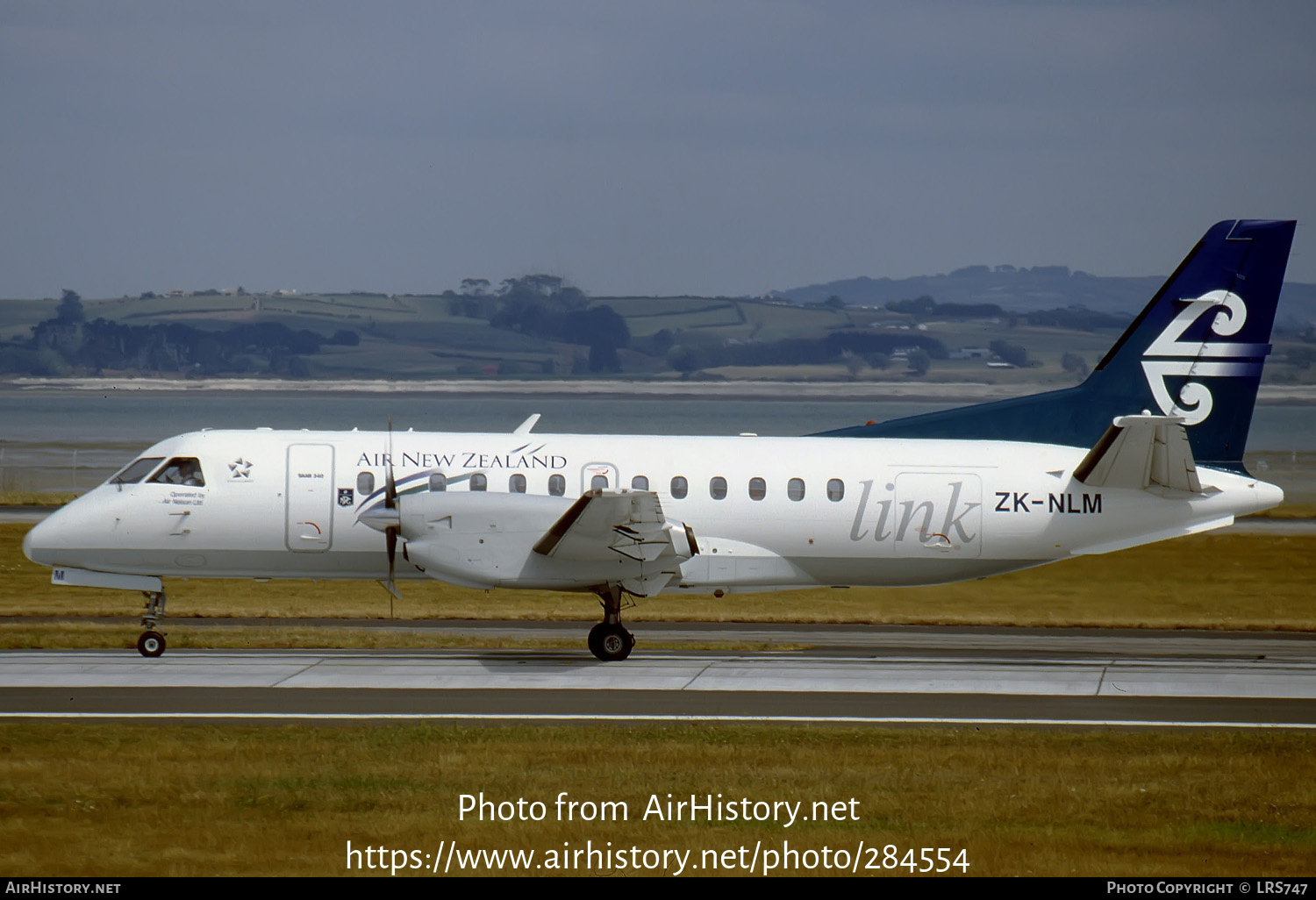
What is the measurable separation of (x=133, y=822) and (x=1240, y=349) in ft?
65.4

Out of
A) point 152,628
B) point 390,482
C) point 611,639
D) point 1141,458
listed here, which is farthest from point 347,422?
point 1141,458

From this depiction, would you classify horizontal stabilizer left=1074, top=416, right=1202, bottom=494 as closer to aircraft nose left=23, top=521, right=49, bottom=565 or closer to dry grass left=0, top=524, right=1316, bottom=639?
dry grass left=0, top=524, right=1316, bottom=639

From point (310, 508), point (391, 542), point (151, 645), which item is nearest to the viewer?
point (391, 542)

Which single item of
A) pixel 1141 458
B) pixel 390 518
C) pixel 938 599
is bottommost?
pixel 938 599

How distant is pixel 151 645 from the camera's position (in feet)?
75.7

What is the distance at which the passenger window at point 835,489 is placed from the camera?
24.0 meters

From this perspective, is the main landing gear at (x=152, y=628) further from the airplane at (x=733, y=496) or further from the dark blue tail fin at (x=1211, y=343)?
the dark blue tail fin at (x=1211, y=343)

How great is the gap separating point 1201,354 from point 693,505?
9.54 meters

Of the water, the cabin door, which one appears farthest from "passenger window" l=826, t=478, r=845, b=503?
the water

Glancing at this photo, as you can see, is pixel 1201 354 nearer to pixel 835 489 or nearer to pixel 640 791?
pixel 835 489

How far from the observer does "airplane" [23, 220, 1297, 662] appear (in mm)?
23453

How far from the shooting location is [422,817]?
1398 cm

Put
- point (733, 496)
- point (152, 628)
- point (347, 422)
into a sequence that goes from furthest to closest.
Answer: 1. point (347, 422)
2. point (733, 496)
3. point (152, 628)

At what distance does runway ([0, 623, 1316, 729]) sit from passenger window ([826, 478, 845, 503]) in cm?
278
